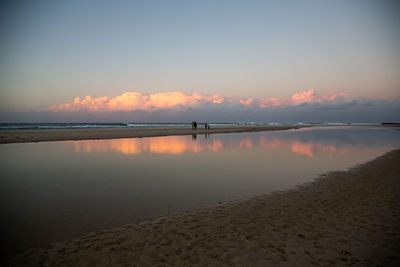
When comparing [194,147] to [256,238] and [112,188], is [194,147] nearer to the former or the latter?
[112,188]

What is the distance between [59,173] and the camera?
1216 cm

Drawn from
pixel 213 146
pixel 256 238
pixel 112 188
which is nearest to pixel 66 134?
pixel 213 146

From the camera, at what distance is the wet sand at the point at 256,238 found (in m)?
4.54

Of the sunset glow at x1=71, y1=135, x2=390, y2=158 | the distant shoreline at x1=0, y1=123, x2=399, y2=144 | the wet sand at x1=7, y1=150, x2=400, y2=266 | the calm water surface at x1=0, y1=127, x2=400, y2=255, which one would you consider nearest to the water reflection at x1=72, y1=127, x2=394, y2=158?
the sunset glow at x1=71, y1=135, x2=390, y2=158

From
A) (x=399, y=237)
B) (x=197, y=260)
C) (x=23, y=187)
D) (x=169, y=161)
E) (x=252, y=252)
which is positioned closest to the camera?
(x=197, y=260)

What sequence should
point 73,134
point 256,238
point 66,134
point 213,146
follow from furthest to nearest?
point 73,134 → point 66,134 → point 213,146 → point 256,238

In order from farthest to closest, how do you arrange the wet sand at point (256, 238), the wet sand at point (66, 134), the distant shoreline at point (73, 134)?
the distant shoreline at point (73, 134)
the wet sand at point (66, 134)
the wet sand at point (256, 238)

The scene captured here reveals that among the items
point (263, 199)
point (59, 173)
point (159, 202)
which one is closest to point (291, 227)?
point (263, 199)

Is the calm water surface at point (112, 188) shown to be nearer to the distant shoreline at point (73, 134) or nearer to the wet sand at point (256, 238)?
the wet sand at point (256, 238)

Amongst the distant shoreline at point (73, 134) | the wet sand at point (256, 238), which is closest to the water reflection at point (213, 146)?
the distant shoreline at point (73, 134)

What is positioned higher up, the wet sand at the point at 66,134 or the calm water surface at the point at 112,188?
the wet sand at the point at 66,134

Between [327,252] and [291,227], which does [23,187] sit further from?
[327,252]

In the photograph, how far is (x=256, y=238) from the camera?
17.6 feet

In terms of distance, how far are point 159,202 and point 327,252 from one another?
5.54 meters
